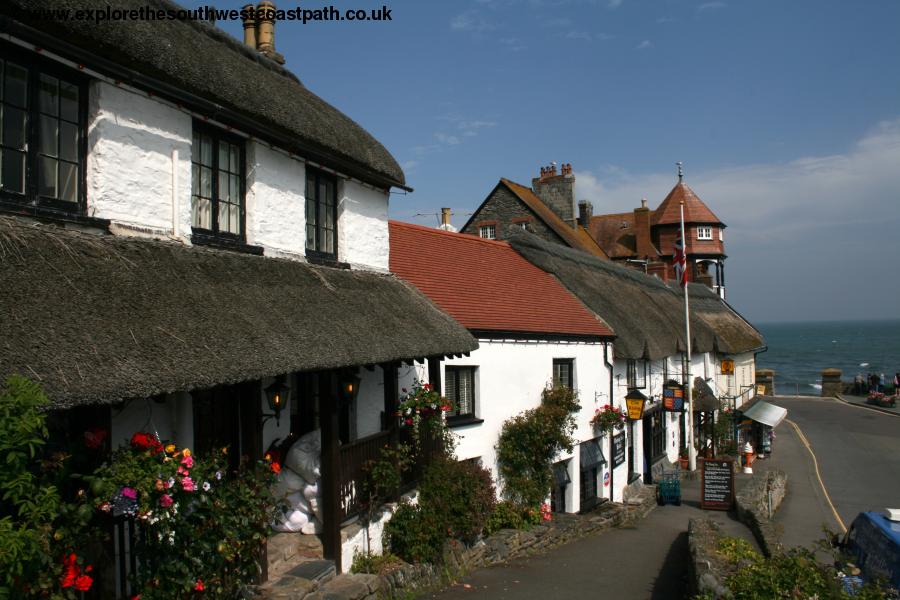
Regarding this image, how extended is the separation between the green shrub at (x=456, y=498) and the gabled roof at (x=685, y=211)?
3787cm

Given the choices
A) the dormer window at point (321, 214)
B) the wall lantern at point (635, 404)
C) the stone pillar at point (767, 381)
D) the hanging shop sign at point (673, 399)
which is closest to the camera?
the dormer window at point (321, 214)

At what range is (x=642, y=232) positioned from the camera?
48156 mm

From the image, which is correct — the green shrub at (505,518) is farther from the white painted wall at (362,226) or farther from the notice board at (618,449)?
the notice board at (618,449)

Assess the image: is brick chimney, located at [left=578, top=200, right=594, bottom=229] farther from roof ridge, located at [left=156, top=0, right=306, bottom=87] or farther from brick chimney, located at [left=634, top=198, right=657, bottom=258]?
roof ridge, located at [left=156, top=0, right=306, bottom=87]

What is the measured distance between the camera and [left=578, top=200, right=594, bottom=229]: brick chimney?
49.4 metres

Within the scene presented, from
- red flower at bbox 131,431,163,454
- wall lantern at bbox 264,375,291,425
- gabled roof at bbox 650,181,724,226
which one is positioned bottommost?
red flower at bbox 131,431,163,454

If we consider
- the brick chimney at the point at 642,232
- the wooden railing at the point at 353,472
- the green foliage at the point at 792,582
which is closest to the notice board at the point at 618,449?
the wooden railing at the point at 353,472

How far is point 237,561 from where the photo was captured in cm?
755

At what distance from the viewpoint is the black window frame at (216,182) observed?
29.1 feet

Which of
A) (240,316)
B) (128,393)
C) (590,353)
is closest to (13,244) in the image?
(128,393)

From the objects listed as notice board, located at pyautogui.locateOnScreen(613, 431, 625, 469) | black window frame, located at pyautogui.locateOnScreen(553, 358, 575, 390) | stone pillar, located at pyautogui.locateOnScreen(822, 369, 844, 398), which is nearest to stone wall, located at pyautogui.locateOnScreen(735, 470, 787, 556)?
notice board, located at pyautogui.locateOnScreen(613, 431, 625, 469)

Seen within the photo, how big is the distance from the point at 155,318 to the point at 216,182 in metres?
3.24

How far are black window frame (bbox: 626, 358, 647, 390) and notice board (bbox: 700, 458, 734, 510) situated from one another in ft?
11.4

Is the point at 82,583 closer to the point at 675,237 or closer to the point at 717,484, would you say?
the point at 717,484
